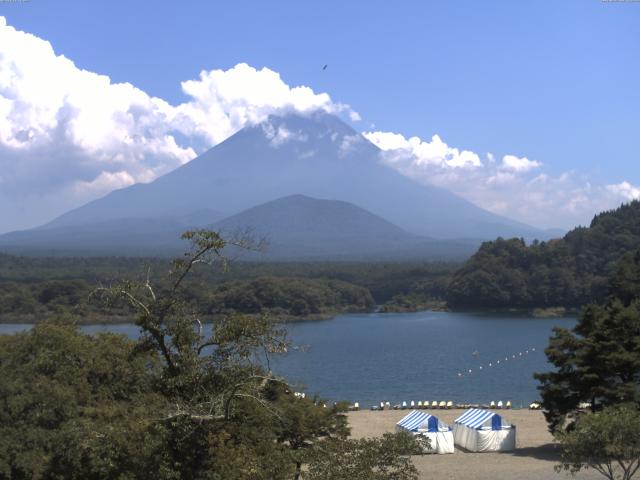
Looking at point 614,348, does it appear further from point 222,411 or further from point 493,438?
point 222,411

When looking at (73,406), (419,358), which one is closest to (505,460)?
(73,406)

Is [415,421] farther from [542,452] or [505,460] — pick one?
[542,452]

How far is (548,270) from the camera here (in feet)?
213

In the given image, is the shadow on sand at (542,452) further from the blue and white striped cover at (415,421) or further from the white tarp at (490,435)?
the blue and white striped cover at (415,421)

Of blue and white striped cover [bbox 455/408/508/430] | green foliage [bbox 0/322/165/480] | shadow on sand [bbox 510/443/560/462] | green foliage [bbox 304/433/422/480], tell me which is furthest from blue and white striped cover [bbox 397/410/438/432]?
green foliage [bbox 304/433/422/480]

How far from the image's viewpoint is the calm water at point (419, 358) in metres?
29.7

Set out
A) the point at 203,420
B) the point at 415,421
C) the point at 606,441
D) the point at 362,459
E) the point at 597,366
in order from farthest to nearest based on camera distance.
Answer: the point at 415,421 → the point at 597,366 → the point at 606,441 → the point at 203,420 → the point at 362,459

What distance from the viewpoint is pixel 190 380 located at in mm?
8398

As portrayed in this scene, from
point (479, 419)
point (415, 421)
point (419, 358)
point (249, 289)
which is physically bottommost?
point (419, 358)

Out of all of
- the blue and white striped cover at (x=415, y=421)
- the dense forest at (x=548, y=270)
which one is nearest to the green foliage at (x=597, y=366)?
the blue and white striped cover at (x=415, y=421)

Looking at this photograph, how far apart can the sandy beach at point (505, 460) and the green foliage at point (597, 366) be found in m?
0.91

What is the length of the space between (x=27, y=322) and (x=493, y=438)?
4413cm

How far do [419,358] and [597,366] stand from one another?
23.0 meters

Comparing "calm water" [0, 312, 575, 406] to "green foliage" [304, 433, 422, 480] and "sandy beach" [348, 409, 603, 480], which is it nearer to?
"sandy beach" [348, 409, 603, 480]
